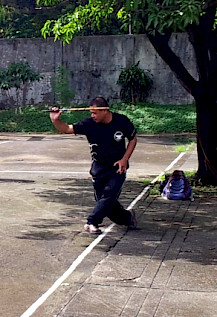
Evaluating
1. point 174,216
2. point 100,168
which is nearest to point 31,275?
point 100,168

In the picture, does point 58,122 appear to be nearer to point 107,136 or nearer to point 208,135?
point 107,136

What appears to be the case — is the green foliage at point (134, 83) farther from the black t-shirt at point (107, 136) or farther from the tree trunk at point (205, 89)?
the black t-shirt at point (107, 136)

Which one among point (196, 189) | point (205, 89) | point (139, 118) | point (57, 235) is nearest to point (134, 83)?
point (139, 118)

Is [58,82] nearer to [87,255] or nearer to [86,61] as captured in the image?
[86,61]

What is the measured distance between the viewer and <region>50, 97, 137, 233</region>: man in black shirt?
789 cm

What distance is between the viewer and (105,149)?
7.96 m

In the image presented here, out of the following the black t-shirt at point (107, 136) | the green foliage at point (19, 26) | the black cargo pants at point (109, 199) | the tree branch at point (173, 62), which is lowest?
the black cargo pants at point (109, 199)

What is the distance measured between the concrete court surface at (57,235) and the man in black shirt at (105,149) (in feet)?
1.30

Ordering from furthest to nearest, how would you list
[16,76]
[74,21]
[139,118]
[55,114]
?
[16,76]
[139,118]
[74,21]
[55,114]

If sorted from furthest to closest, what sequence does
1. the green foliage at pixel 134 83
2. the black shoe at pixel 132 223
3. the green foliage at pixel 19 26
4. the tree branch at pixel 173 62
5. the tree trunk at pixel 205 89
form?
the green foliage at pixel 19 26
the green foliage at pixel 134 83
the tree branch at pixel 173 62
the tree trunk at pixel 205 89
the black shoe at pixel 132 223

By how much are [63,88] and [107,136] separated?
15.6 metres

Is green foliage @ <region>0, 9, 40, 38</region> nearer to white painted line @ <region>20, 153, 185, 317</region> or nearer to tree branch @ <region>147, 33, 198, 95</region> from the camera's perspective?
tree branch @ <region>147, 33, 198, 95</region>

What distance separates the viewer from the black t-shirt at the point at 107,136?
7957 mm

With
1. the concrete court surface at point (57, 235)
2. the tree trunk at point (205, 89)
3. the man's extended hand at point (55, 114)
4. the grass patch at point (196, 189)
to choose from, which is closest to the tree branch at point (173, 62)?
the tree trunk at point (205, 89)
